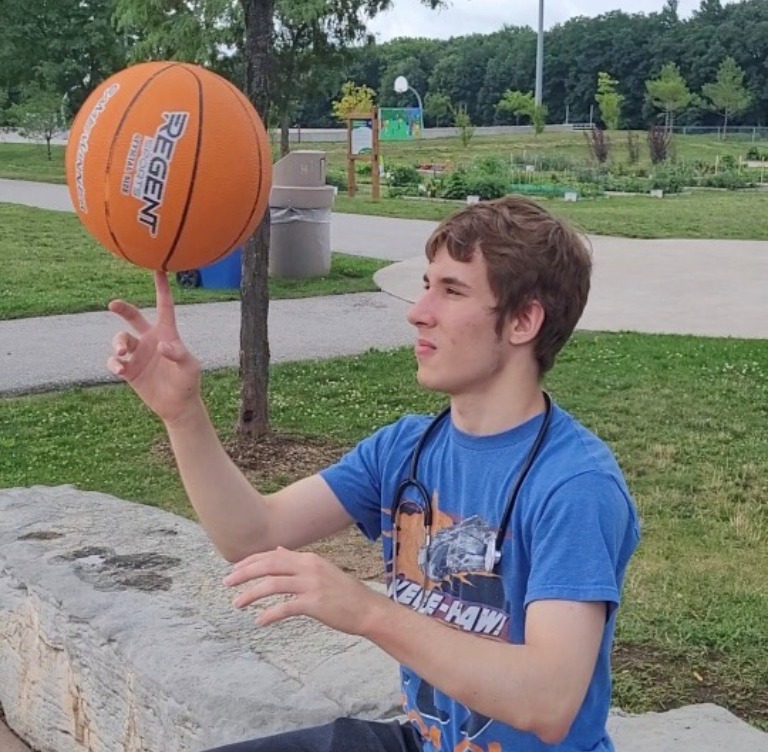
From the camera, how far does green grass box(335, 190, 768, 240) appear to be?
18.7 m

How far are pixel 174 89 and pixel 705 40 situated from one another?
89554mm

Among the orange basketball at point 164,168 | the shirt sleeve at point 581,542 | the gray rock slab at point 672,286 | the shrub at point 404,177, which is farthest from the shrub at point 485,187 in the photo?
the shirt sleeve at point 581,542

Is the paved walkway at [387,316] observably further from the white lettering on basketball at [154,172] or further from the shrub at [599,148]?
the shrub at [599,148]

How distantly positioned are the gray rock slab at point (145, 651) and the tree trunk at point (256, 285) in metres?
2.31

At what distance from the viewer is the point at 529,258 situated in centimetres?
195

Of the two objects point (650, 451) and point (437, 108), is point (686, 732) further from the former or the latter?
point (437, 108)

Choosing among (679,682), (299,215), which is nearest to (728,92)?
(299,215)

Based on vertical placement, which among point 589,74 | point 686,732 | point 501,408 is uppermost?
point 589,74

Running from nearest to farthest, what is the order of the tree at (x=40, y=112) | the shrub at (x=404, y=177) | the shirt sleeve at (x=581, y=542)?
the shirt sleeve at (x=581, y=542), the shrub at (x=404, y=177), the tree at (x=40, y=112)

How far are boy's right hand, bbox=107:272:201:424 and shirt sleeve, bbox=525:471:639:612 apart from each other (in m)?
0.72

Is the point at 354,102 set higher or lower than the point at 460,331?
higher

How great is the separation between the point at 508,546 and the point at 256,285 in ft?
15.0

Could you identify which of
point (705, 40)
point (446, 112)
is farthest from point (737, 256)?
point (705, 40)

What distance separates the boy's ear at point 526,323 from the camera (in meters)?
1.97
